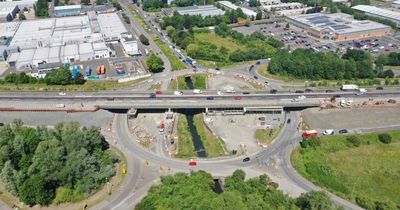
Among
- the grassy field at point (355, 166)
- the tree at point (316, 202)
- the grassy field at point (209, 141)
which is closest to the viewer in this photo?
the tree at point (316, 202)

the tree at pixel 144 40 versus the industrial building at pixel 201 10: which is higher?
the industrial building at pixel 201 10

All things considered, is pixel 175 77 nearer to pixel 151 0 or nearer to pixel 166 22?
pixel 166 22

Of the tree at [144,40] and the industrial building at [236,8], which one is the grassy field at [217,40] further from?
the industrial building at [236,8]

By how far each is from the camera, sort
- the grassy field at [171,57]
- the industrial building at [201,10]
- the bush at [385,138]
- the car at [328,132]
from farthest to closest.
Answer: the industrial building at [201,10]
the grassy field at [171,57]
the car at [328,132]
the bush at [385,138]

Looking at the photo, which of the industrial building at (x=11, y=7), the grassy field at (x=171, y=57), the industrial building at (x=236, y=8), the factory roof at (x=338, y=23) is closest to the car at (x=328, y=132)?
the grassy field at (x=171, y=57)

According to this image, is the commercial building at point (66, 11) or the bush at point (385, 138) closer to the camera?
the bush at point (385, 138)

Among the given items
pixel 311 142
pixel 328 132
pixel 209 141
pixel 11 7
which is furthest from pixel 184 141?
pixel 11 7

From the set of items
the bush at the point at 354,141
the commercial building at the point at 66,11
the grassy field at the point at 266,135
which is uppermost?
the commercial building at the point at 66,11
